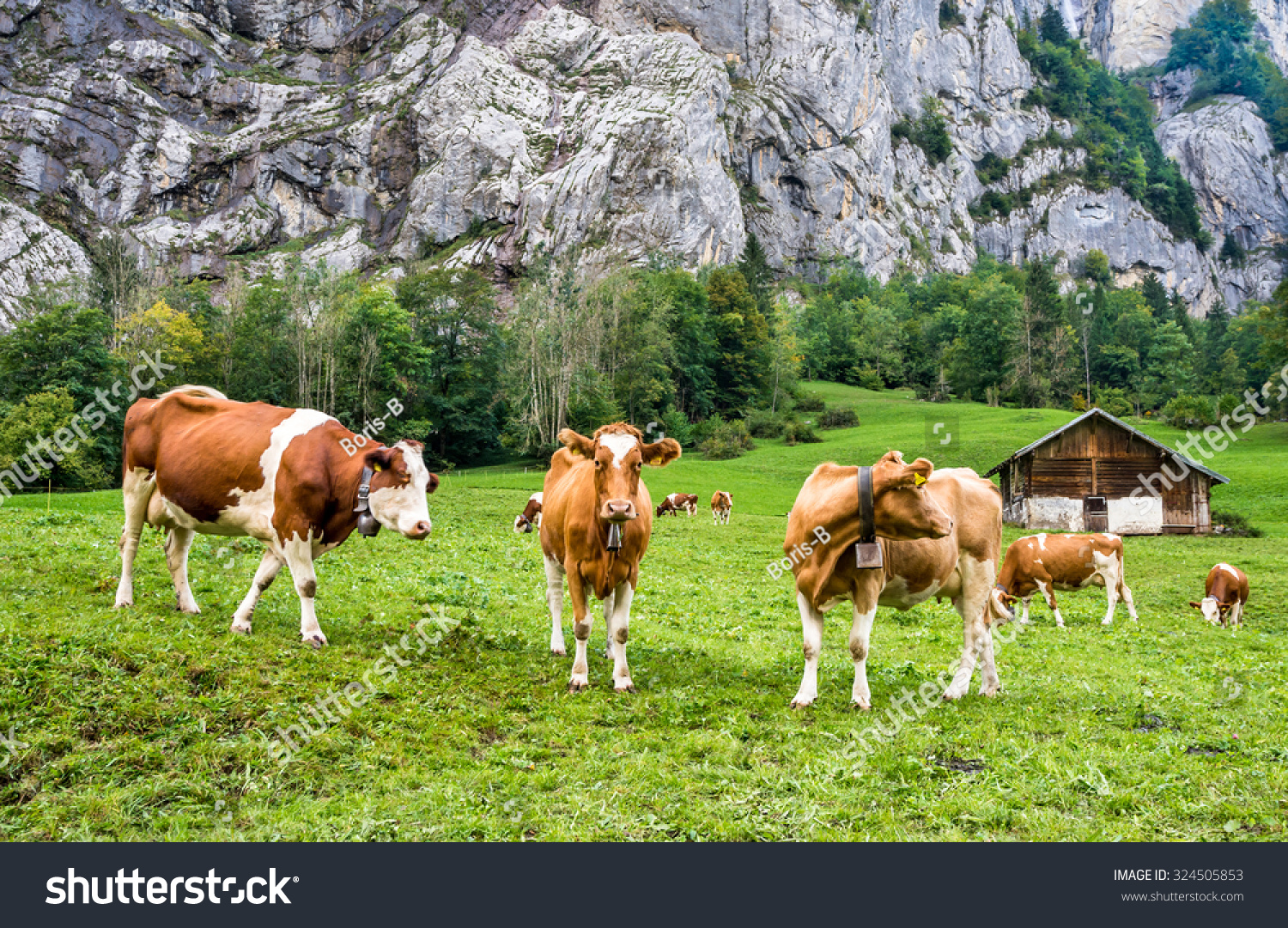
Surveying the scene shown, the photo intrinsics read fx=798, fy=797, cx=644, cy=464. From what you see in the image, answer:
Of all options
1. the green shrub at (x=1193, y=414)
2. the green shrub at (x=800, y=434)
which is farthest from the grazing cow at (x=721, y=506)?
the green shrub at (x=1193, y=414)

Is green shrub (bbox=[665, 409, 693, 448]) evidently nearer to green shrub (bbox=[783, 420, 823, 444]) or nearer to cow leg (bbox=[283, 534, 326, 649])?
green shrub (bbox=[783, 420, 823, 444])

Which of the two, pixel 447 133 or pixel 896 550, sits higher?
pixel 447 133

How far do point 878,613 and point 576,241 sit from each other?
413 feet

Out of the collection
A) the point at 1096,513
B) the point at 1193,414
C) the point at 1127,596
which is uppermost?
the point at 1193,414

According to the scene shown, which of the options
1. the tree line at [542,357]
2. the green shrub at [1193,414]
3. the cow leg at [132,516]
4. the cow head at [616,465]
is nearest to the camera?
the cow head at [616,465]

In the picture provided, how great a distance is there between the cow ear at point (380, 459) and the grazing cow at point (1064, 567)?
15.3 metres

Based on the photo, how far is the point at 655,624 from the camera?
1328 cm

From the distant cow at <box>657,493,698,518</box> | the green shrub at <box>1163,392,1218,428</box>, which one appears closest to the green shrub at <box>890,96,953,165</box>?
the green shrub at <box>1163,392,1218,428</box>

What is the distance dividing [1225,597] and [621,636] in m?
18.0

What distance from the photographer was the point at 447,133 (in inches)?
5773

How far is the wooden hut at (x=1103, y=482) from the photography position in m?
42.6

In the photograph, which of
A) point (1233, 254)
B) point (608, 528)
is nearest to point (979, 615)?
point (608, 528)

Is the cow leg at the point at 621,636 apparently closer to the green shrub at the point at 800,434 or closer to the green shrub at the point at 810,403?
the green shrub at the point at 800,434

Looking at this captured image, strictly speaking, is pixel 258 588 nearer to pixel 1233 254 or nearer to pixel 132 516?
pixel 132 516
